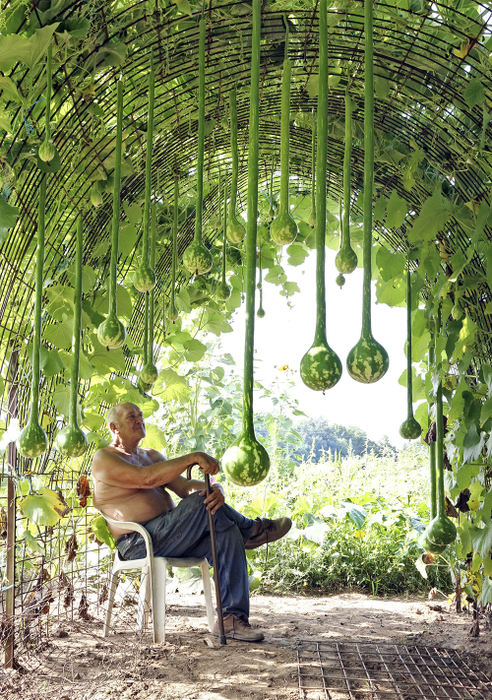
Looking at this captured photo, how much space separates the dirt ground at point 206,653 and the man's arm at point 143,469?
0.63 meters

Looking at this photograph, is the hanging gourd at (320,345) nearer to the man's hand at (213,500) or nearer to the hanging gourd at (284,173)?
the hanging gourd at (284,173)

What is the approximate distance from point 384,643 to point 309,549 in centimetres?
171

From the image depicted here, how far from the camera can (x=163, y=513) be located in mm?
3205

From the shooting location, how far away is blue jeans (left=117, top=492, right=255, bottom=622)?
306 cm

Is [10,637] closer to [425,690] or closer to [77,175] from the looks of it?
[425,690]

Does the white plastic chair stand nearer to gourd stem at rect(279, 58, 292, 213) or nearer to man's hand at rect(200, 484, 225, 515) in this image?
man's hand at rect(200, 484, 225, 515)

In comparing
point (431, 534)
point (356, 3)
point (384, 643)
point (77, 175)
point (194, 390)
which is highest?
point (356, 3)

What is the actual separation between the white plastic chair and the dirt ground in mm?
82

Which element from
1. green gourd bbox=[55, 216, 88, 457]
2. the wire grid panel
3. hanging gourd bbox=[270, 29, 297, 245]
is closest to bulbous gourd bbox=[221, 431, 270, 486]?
hanging gourd bbox=[270, 29, 297, 245]

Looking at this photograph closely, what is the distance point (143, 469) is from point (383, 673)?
132 centimetres

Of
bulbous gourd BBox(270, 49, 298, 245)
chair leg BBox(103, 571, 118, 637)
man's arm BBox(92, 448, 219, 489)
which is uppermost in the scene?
bulbous gourd BBox(270, 49, 298, 245)

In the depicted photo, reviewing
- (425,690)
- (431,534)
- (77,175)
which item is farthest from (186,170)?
(425,690)

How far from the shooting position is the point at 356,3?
1.83 metres

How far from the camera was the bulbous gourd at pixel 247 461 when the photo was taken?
1.97 feet
